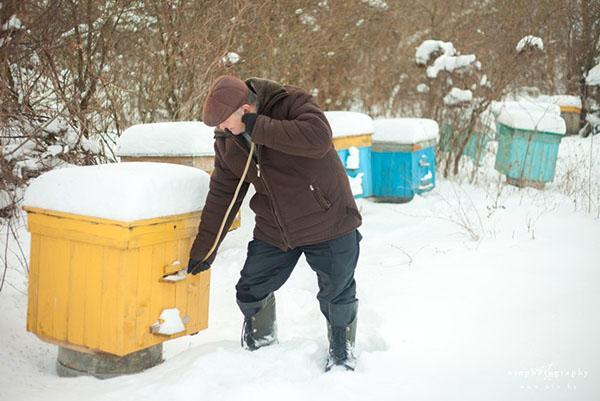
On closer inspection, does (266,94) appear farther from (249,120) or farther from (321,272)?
(321,272)

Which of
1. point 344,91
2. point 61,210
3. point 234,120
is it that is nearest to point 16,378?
point 61,210

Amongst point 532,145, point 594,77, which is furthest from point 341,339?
point 594,77

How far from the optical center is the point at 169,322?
3.24 m

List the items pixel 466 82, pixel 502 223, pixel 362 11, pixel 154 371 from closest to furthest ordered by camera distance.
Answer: pixel 154 371 < pixel 502 223 < pixel 466 82 < pixel 362 11

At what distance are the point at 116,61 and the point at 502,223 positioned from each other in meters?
4.10

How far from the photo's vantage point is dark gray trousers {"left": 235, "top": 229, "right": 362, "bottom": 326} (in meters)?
3.21

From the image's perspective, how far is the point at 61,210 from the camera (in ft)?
10.4

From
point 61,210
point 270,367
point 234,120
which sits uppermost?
point 234,120

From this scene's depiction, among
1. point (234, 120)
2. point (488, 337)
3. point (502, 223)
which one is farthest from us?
point (502, 223)

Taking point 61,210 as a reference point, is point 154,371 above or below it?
below

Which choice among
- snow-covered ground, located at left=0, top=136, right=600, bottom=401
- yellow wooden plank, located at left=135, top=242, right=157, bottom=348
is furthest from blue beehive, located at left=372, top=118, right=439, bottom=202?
yellow wooden plank, located at left=135, top=242, right=157, bottom=348

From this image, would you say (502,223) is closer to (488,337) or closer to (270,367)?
(488,337)

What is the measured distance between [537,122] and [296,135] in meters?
6.27

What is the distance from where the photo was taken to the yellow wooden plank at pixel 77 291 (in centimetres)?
314
